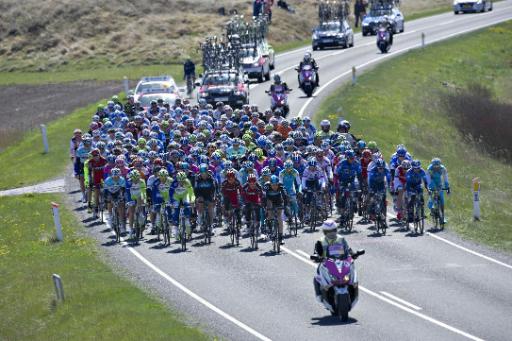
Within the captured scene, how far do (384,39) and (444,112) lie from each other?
38.5ft

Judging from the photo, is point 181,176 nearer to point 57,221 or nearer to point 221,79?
point 57,221

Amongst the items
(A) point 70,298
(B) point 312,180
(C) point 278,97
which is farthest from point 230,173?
(C) point 278,97

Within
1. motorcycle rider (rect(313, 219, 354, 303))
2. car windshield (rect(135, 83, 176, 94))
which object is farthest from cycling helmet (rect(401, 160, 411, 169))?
car windshield (rect(135, 83, 176, 94))

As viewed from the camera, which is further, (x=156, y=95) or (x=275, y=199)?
(x=156, y=95)

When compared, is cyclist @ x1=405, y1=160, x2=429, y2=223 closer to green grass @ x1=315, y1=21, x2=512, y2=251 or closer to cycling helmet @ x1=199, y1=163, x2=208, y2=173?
green grass @ x1=315, y1=21, x2=512, y2=251

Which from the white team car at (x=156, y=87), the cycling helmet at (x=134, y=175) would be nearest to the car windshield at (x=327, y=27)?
the white team car at (x=156, y=87)

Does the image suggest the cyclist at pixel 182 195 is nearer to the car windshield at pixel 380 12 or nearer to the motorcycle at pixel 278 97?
the motorcycle at pixel 278 97

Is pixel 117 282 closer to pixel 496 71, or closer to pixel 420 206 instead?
pixel 420 206

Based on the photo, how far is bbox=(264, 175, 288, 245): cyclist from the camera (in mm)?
26531

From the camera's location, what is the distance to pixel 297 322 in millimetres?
20781

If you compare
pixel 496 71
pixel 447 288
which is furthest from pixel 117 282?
pixel 496 71

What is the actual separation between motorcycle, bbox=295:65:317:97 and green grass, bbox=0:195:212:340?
764 inches

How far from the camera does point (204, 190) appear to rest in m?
27.6

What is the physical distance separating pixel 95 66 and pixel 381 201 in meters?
46.6
